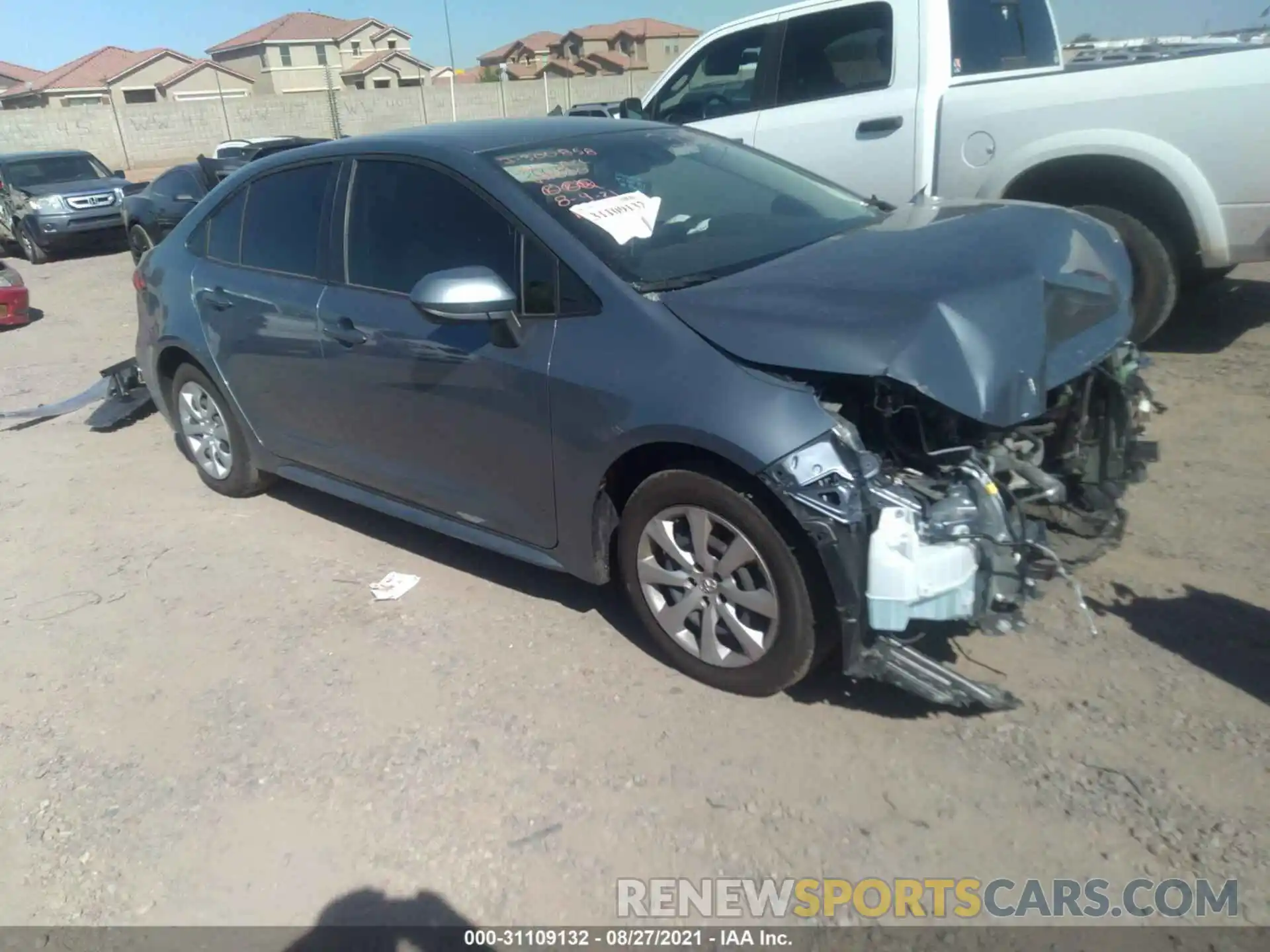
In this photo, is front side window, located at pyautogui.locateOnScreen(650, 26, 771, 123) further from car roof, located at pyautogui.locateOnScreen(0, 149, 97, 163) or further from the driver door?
car roof, located at pyautogui.locateOnScreen(0, 149, 97, 163)

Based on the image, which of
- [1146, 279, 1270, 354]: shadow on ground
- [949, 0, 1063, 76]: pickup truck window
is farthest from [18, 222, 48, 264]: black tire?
[1146, 279, 1270, 354]: shadow on ground

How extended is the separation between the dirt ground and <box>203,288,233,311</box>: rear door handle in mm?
1212

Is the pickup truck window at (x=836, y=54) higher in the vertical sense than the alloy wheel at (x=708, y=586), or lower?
higher

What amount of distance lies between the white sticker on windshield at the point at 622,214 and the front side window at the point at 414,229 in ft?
0.94

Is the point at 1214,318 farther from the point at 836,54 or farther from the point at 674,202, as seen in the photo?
the point at 674,202

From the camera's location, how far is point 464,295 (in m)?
3.38

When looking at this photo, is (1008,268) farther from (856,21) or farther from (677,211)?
(856,21)

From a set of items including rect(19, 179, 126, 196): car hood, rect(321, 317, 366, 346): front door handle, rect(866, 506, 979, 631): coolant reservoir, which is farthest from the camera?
rect(19, 179, 126, 196): car hood

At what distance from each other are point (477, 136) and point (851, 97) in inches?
126

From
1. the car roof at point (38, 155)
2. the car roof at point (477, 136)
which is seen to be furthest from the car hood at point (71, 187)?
the car roof at point (477, 136)

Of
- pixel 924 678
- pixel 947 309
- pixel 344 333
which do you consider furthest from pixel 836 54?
pixel 924 678

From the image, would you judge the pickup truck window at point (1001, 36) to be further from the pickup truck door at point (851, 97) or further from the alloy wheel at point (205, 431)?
the alloy wheel at point (205, 431)

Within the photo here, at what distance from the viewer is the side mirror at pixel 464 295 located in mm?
3387

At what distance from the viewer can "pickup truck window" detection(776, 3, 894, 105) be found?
637cm
